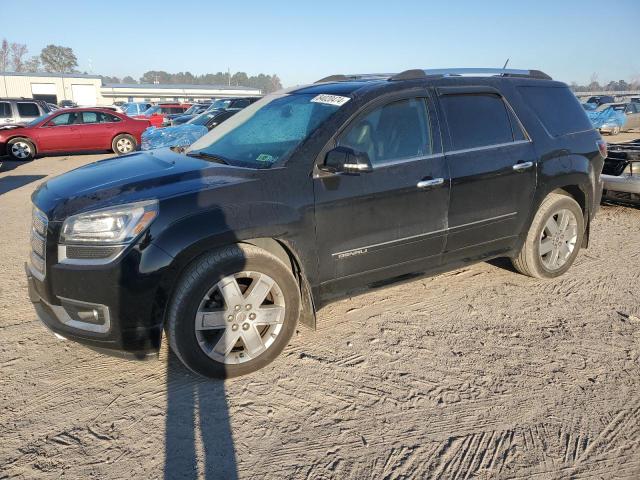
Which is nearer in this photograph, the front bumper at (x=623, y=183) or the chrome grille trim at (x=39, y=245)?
the chrome grille trim at (x=39, y=245)

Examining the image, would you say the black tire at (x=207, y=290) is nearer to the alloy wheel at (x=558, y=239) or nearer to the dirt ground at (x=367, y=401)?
the dirt ground at (x=367, y=401)

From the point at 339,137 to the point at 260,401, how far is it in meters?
1.77

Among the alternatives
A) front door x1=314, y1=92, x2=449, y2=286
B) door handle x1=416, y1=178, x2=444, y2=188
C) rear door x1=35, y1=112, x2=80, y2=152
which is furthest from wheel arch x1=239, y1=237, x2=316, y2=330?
rear door x1=35, y1=112, x2=80, y2=152

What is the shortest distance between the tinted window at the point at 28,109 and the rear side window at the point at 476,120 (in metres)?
19.1

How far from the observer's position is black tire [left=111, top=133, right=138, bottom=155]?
1545 centimetres

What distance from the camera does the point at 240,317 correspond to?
2.99 meters

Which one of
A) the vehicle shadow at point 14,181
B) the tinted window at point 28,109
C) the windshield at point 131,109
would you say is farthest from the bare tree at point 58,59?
the vehicle shadow at point 14,181

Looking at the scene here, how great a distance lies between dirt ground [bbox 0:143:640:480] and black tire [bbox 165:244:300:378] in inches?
4.6

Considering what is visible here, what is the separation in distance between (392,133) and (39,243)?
96.2 inches

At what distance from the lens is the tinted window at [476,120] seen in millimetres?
3754

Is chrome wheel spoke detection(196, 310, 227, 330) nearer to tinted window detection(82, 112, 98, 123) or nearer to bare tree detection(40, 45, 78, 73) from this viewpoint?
tinted window detection(82, 112, 98, 123)

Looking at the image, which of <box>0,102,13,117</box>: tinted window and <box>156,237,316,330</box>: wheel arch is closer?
<box>156,237,316,330</box>: wheel arch

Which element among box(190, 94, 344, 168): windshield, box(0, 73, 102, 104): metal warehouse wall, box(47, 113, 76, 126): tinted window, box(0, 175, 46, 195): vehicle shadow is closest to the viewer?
box(190, 94, 344, 168): windshield

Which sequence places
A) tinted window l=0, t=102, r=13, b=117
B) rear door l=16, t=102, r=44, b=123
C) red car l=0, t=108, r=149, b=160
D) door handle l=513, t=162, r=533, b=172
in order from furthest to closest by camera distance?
rear door l=16, t=102, r=44, b=123 → tinted window l=0, t=102, r=13, b=117 → red car l=0, t=108, r=149, b=160 → door handle l=513, t=162, r=533, b=172
